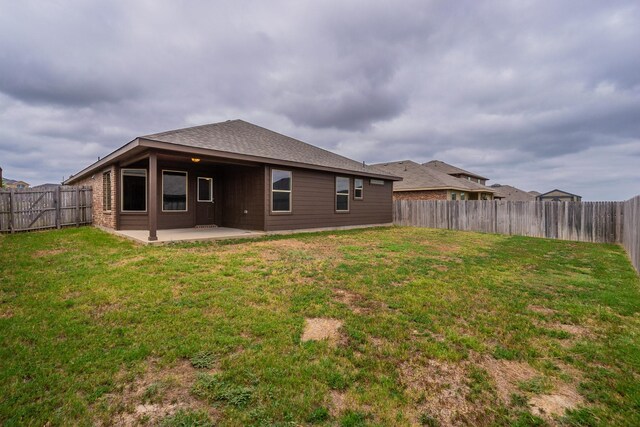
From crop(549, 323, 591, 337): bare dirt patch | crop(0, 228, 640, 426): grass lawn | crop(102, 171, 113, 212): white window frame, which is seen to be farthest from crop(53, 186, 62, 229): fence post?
crop(549, 323, 591, 337): bare dirt patch

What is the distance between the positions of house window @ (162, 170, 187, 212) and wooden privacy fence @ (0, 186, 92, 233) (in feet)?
17.3

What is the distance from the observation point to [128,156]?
930cm

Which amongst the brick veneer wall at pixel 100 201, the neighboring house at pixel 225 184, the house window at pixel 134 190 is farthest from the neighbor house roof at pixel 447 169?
the brick veneer wall at pixel 100 201

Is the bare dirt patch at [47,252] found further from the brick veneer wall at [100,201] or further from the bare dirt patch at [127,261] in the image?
the brick veneer wall at [100,201]

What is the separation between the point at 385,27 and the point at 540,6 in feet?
15.8

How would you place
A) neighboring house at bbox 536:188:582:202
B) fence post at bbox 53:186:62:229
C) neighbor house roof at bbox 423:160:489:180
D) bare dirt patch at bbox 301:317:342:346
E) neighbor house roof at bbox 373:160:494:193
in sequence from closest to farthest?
bare dirt patch at bbox 301:317:342:346 < fence post at bbox 53:186:62:229 < neighbor house roof at bbox 373:160:494:193 < neighbor house roof at bbox 423:160:489:180 < neighboring house at bbox 536:188:582:202

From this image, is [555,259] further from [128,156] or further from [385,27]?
[128,156]

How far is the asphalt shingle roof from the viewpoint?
8898 millimetres

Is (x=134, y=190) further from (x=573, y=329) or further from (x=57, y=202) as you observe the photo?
(x=573, y=329)

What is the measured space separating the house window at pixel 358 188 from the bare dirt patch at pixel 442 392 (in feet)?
39.4

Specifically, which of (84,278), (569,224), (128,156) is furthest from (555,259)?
(128,156)

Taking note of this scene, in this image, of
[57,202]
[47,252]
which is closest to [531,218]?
[47,252]

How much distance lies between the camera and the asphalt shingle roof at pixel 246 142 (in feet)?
29.2

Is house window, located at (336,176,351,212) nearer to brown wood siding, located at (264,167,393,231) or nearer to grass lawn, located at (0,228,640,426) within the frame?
brown wood siding, located at (264,167,393,231)
